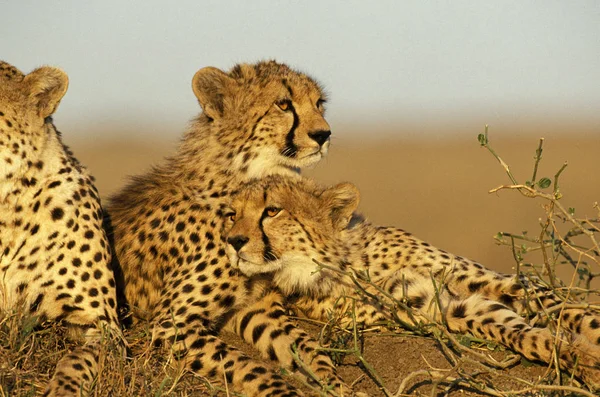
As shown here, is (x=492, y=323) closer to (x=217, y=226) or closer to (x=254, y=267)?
(x=254, y=267)

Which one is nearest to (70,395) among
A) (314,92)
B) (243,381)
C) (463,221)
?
(243,381)

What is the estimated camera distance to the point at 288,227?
3.92 metres

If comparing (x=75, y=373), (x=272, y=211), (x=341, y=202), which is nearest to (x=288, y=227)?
(x=272, y=211)

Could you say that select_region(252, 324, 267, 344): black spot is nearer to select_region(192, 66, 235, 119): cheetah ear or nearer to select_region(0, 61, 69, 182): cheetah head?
select_region(0, 61, 69, 182): cheetah head

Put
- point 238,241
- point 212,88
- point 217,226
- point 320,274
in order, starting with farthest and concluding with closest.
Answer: point 212,88
point 217,226
point 320,274
point 238,241

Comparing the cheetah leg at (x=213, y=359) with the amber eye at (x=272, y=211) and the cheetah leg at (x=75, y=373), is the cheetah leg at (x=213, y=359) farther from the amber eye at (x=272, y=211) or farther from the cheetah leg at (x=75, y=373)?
the amber eye at (x=272, y=211)

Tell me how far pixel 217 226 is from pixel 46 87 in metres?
0.90

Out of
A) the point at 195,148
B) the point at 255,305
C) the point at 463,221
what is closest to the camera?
the point at 255,305

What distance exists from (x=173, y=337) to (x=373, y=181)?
39.8 ft

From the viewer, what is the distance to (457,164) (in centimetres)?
1720

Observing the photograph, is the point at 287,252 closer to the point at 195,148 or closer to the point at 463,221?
the point at 195,148

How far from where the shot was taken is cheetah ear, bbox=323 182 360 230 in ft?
13.5

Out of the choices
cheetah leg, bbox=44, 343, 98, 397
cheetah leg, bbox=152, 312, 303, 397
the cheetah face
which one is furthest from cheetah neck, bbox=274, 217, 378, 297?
cheetah leg, bbox=44, 343, 98, 397

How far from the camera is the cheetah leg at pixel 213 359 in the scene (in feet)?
11.0
